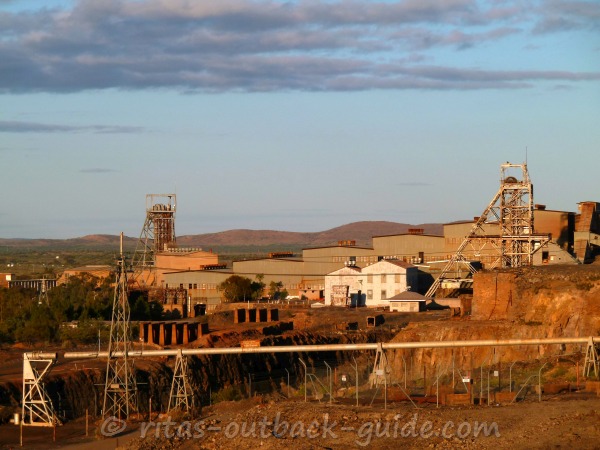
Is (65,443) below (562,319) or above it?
below

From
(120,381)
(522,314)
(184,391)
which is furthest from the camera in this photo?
(522,314)

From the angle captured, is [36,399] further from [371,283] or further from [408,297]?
[371,283]

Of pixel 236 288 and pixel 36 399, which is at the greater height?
pixel 236 288

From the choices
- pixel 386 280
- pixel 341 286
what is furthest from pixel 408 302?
pixel 341 286

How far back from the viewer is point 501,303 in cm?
6103

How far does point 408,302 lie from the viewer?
87.2 meters

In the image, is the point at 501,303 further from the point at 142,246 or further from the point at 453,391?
the point at 142,246

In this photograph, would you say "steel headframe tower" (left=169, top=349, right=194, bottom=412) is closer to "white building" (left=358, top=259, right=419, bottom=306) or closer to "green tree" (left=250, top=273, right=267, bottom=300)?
"white building" (left=358, top=259, right=419, bottom=306)

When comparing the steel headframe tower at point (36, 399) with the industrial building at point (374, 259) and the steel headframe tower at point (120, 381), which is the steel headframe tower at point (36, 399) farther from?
the industrial building at point (374, 259)

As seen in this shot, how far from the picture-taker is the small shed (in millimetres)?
86750

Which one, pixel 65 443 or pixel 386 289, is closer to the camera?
pixel 65 443

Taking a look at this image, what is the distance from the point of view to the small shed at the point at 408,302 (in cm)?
8675

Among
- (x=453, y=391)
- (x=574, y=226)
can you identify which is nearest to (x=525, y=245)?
(x=574, y=226)

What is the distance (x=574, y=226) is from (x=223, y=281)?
32946 millimetres
